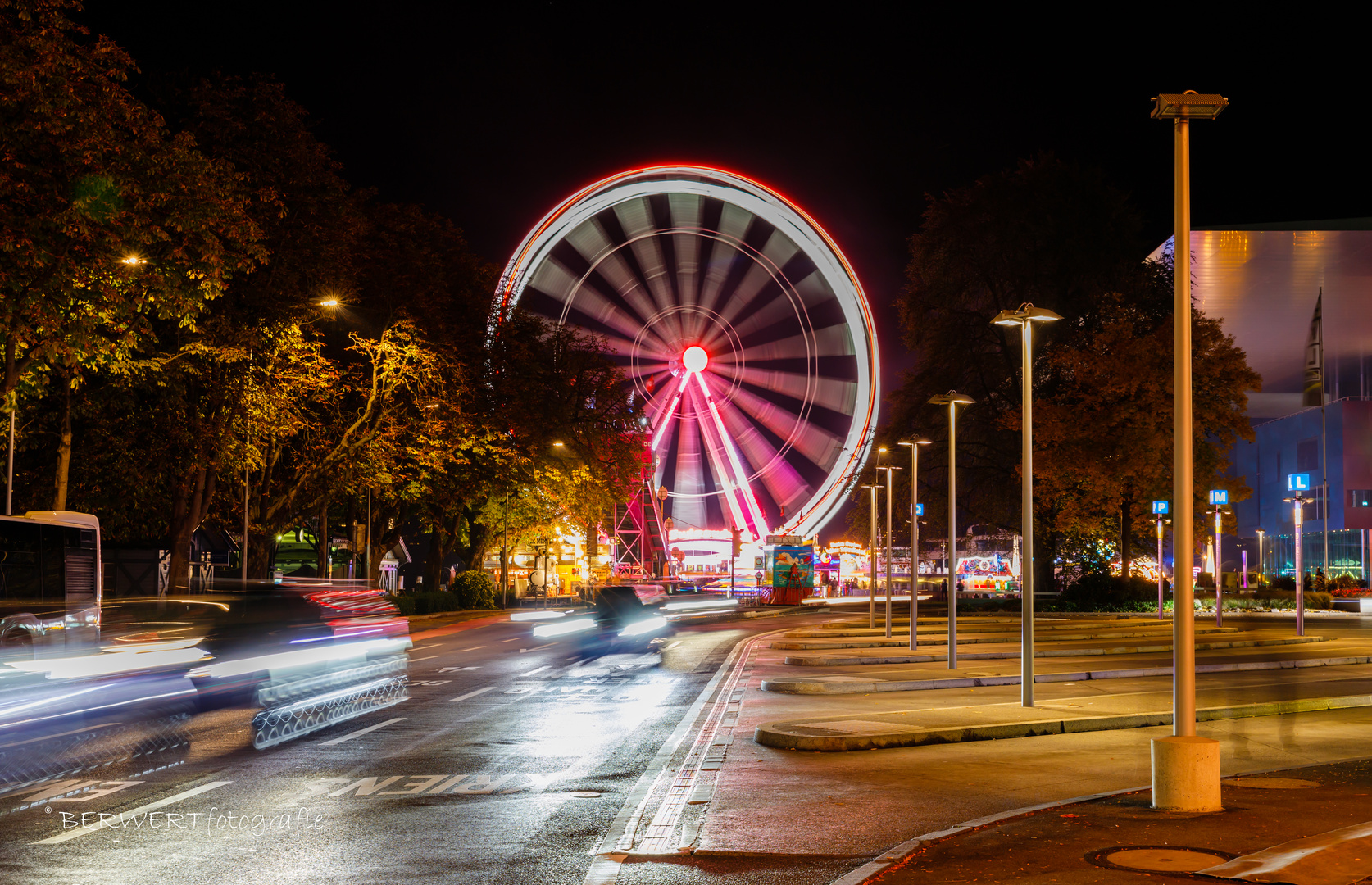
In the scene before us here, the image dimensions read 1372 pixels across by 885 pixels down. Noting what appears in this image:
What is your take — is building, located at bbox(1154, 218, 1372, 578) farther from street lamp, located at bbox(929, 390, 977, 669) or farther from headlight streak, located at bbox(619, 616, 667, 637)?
street lamp, located at bbox(929, 390, 977, 669)

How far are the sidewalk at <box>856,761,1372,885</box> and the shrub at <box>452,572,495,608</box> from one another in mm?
49280

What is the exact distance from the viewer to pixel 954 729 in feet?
46.5

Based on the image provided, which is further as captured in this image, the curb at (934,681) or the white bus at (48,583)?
the curb at (934,681)

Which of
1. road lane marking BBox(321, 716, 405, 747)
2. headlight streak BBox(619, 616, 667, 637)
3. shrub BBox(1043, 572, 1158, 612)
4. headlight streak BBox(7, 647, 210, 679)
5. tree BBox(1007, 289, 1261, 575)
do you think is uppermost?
tree BBox(1007, 289, 1261, 575)

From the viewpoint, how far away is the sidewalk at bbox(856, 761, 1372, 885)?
7.18 m

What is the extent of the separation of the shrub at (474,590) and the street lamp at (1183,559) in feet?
161

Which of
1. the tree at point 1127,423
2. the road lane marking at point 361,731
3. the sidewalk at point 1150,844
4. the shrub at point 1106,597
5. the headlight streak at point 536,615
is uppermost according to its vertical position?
the tree at point 1127,423

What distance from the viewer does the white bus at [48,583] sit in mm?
18125

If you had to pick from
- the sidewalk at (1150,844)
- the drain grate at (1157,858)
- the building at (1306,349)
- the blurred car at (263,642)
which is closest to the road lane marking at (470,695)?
the blurred car at (263,642)

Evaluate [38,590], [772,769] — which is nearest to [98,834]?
[772,769]

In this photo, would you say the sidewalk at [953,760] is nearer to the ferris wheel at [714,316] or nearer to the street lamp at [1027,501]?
the street lamp at [1027,501]

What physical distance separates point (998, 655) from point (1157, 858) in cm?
2132

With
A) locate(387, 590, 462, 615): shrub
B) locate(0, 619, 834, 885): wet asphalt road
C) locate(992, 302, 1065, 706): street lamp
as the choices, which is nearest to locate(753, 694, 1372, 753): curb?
locate(992, 302, 1065, 706): street lamp

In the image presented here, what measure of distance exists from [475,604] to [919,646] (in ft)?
104
